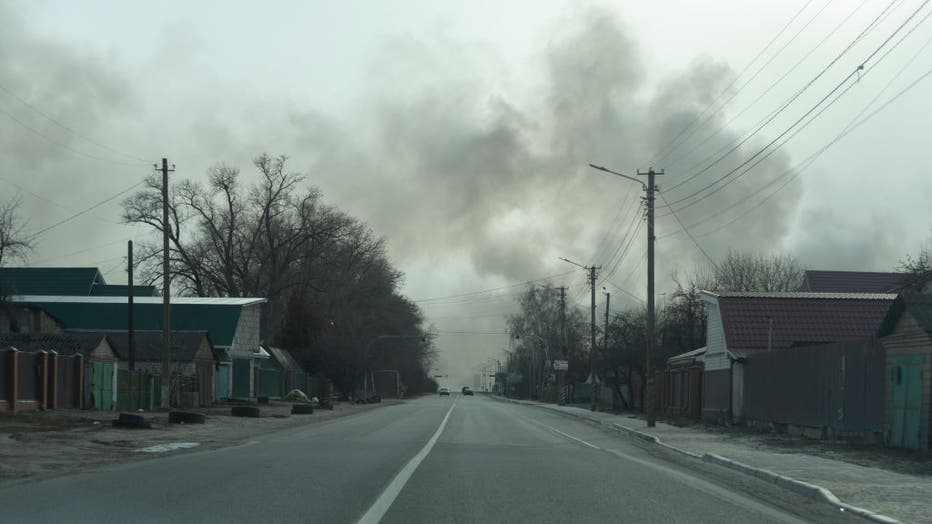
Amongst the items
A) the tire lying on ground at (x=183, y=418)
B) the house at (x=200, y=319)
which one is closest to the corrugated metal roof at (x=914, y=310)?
the tire lying on ground at (x=183, y=418)

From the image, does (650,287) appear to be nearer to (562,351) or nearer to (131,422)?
(131,422)

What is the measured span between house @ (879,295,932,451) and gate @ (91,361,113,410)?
3098 centimetres

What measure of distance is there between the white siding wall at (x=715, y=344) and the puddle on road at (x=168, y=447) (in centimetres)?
2264

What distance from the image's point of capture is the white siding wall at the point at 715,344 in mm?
41625

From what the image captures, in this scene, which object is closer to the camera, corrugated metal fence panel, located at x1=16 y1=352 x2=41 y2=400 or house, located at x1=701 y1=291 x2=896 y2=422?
corrugated metal fence panel, located at x1=16 y1=352 x2=41 y2=400

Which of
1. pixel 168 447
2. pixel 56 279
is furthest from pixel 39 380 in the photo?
pixel 56 279

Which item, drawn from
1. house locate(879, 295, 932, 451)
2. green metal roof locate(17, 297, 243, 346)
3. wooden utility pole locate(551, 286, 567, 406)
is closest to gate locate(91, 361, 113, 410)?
green metal roof locate(17, 297, 243, 346)

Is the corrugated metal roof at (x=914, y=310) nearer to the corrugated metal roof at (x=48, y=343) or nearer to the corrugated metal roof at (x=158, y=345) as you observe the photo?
the corrugated metal roof at (x=48, y=343)

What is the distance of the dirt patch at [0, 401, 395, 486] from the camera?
18.5 m

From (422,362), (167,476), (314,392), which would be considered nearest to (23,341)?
(167,476)

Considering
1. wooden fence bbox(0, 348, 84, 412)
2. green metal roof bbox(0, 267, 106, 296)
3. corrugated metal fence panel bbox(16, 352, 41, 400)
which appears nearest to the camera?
wooden fence bbox(0, 348, 84, 412)

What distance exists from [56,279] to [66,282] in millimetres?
939

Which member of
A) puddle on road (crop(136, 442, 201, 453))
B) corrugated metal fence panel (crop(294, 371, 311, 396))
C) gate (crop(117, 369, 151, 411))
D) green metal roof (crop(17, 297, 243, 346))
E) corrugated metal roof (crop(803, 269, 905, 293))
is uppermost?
corrugated metal roof (crop(803, 269, 905, 293))

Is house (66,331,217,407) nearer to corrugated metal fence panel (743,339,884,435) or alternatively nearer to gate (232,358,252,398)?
gate (232,358,252,398)
